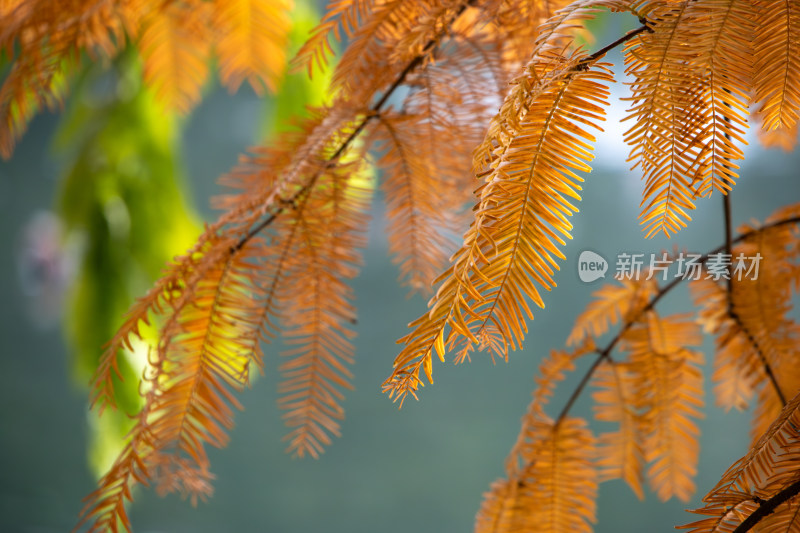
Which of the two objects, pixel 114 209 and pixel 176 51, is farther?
pixel 114 209

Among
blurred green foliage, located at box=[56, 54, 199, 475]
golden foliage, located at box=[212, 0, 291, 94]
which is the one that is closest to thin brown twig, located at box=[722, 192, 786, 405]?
golden foliage, located at box=[212, 0, 291, 94]

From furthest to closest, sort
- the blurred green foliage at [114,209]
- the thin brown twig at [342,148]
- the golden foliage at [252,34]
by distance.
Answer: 1. the blurred green foliage at [114,209]
2. the golden foliage at [252,34]
3. the thin brown twig at [342,148]

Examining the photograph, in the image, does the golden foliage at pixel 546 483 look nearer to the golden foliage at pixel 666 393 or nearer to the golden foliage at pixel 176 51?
the golden foliage at pixel 666 393

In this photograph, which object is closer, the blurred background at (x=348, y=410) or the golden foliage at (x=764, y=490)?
the golden foliage at (x=764, y=490)

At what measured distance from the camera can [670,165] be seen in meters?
0.23

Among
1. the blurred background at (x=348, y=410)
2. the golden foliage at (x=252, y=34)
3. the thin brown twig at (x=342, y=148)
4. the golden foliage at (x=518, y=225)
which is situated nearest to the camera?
the golden foliage at (x=518, y=225)

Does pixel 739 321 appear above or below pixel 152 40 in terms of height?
below

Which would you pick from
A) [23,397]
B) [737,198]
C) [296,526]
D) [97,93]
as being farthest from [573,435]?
Result: [23,397]

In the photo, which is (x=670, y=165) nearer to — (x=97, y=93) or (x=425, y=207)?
(x=425, y=207)

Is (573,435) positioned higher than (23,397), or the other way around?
(23,397)

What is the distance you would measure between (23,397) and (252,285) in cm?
288

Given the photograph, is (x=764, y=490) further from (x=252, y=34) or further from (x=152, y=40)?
(x=152, y=40)

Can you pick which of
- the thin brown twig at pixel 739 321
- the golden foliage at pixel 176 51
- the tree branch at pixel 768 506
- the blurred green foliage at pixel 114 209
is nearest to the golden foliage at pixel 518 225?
the tree branch at pixel 768 506

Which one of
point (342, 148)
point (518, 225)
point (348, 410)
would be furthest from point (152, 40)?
point (348, 410)
